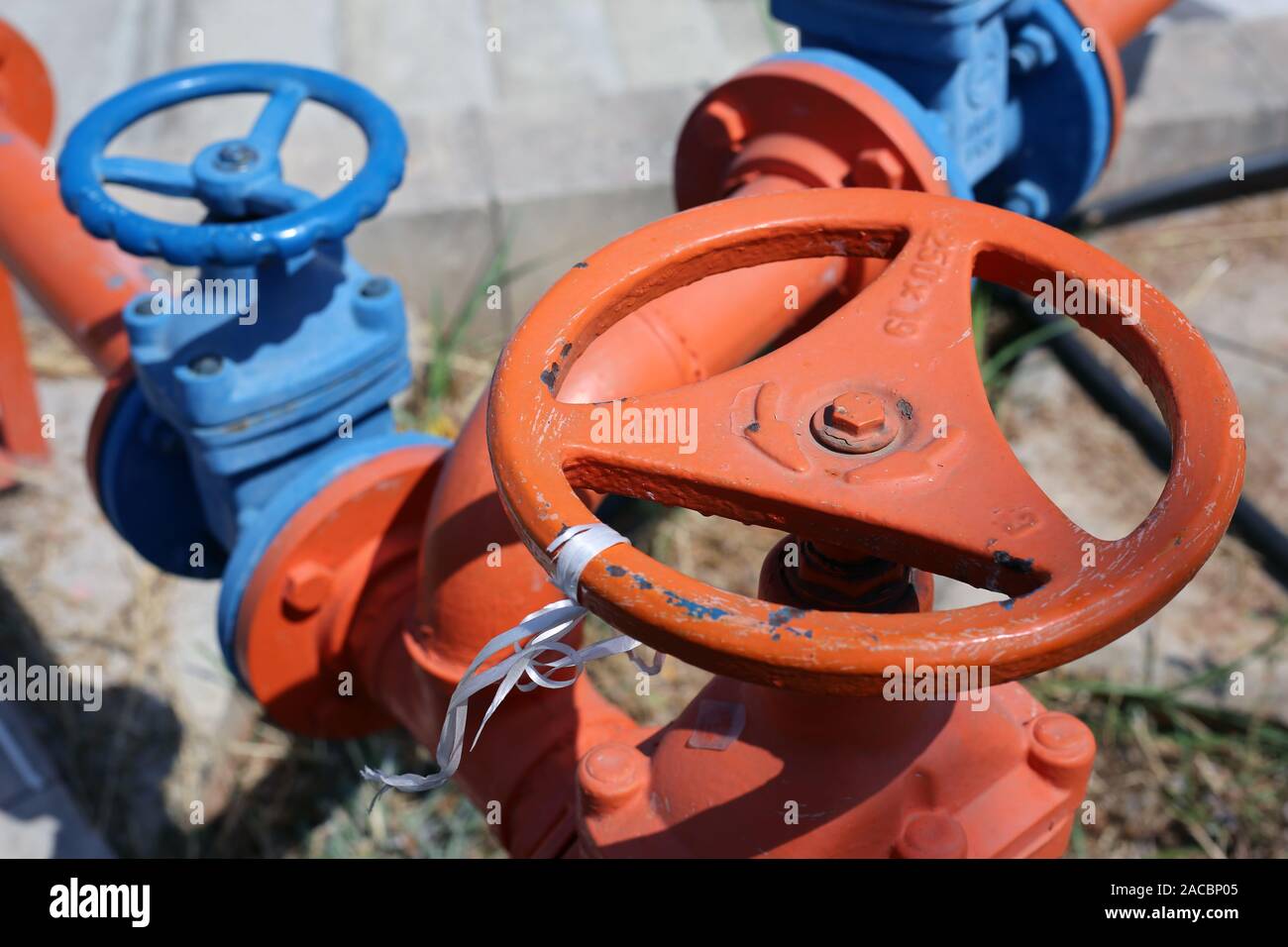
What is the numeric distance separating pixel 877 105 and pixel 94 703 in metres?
1.55

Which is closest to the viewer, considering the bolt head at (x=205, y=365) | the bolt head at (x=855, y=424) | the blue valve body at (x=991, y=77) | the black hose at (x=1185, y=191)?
the bolt head at (x=855, y=424)

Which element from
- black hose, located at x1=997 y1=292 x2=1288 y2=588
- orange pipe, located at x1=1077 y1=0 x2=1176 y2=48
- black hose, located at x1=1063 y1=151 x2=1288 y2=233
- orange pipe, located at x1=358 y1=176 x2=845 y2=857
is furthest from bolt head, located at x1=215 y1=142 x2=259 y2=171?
black hose, located at x1=1063 y1=151 x2=1288 y2=233

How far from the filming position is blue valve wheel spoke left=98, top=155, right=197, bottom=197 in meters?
1.42

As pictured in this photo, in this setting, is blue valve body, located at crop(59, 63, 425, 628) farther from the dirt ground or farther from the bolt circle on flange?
the dirt ground

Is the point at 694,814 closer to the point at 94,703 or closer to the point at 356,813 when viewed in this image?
the point at 356,813

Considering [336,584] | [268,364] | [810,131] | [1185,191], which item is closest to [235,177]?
[268,364]

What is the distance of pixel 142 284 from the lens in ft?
5.21

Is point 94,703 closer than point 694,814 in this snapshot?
No

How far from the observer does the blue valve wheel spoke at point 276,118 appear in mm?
1452

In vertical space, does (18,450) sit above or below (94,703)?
above

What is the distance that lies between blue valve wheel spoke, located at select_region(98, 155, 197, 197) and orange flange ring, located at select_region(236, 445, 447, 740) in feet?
1.16

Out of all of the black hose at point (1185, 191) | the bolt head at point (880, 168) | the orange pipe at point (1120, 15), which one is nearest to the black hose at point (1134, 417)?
the black hose at point (1185, 191)

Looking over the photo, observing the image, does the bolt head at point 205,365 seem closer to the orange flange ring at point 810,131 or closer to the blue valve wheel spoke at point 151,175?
the blue valve wheel spoke at point 151,175
